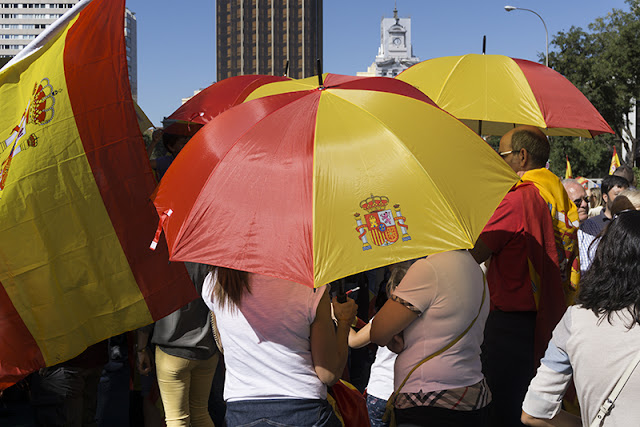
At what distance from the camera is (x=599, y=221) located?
624cm

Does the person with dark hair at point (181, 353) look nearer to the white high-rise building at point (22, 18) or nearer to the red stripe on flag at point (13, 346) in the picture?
the red stripe on flag at point (13, 346)

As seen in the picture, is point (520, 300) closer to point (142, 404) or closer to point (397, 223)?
point (397, 223)

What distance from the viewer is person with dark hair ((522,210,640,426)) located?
82.0 inches

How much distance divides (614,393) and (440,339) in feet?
2.60

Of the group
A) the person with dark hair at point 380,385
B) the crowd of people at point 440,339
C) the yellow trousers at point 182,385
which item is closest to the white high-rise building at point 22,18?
the yellow trousers at point 182,385

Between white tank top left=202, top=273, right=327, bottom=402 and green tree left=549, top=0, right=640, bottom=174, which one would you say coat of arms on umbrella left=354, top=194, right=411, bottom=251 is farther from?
green tree left=549, top=0, right=640, bottom=174

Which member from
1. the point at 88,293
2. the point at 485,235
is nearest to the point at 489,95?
the point at 485,235

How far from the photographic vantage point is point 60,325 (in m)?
2.83

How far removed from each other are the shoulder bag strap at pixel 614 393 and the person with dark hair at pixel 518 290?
1.67 m

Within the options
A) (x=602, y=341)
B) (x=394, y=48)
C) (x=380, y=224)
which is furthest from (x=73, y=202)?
(x=394, y=48)

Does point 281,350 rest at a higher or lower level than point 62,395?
higher

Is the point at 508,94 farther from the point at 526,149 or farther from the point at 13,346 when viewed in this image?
the point at 13,346

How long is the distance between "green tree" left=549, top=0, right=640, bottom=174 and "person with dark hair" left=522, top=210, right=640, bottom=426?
2997cm

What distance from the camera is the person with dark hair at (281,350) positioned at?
2605mm
